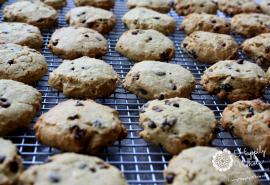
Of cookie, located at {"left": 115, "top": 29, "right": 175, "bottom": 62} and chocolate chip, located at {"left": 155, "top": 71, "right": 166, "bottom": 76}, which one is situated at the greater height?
chocolate chip, located at {"left": 155, "top": 71, "right": 166, "bottom": 76}

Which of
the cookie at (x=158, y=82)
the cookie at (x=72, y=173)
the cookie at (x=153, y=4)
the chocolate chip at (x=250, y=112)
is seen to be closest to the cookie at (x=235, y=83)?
the cookie at (x=158, y=82)

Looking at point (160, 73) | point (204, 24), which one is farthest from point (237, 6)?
point (160, 73)

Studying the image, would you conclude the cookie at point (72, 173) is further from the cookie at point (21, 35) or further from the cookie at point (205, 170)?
the cookie at point (21, 35)

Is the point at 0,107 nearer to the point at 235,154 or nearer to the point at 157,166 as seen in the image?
the point at 157,166

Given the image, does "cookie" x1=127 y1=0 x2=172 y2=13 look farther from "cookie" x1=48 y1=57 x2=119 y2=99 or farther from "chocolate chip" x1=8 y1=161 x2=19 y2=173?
"chocolate chip" x1=8 y1=161 x2=19 y2=173

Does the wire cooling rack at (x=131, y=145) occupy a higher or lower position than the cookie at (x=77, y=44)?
lower

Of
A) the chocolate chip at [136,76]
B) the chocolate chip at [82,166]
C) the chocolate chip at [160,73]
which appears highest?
the chocolate chip at [82,166]

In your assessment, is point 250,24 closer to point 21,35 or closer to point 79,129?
point 21,35

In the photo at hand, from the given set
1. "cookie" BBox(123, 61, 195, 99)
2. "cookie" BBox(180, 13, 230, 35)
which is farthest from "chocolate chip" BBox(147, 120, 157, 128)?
"cookie" BBox(180, 13, 230, 35)
